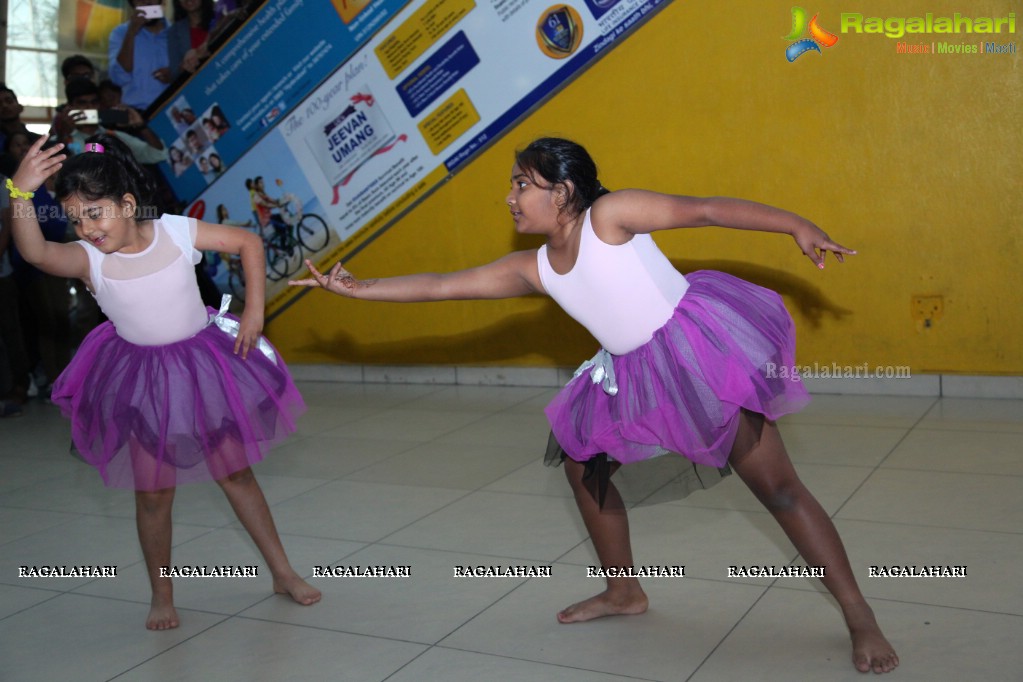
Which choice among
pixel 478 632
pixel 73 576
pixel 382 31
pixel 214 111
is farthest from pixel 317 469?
pixel 214 111

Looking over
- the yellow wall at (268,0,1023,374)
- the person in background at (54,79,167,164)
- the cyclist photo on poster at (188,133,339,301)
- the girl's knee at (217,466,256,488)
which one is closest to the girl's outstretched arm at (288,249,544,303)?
the girl's knee at (217,466,256,488)

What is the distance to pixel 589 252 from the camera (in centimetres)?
216

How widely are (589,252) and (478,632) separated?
0.90 metres

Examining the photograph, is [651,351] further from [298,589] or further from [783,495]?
[298,589]

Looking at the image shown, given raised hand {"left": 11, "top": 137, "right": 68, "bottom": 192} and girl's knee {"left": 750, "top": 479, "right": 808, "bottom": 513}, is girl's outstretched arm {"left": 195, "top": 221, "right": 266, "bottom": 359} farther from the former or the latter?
girl's knee {"left": 750, "top": 479, "right": 808, "bottom": 513}

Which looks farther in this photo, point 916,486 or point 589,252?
point 916,486

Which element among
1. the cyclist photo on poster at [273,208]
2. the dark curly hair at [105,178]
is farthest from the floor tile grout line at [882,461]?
the cyclist photo on poster at [273,208]

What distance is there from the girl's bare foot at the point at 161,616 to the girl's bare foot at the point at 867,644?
1.56 metres

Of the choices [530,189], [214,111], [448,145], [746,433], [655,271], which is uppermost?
[214,111]

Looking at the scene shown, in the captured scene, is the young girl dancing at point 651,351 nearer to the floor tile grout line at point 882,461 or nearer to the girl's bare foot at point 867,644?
the girl's bare foot at point 867,644

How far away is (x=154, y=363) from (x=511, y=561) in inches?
41.6

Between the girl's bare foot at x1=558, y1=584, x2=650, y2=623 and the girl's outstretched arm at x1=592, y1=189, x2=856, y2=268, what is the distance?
0.83 metres

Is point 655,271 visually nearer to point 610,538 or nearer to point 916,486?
point 610,538

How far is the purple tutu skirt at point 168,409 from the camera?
2.42 m
